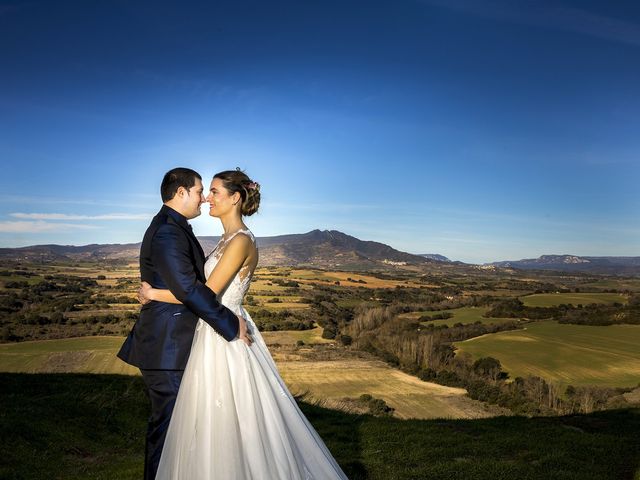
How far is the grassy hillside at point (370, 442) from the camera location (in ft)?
23.2

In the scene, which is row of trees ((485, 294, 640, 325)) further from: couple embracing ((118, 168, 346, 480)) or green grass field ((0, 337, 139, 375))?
couple embracing ((118, 168, 346, 480))

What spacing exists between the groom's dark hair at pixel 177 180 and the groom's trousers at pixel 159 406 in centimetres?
144

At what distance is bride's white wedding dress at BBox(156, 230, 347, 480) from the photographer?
386cm

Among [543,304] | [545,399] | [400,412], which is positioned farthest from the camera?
[543,304]

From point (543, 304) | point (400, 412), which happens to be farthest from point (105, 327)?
point (543, 304)

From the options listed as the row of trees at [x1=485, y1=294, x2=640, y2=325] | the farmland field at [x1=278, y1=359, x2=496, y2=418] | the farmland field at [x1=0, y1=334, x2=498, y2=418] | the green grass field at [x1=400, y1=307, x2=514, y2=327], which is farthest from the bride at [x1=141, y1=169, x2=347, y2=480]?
the row of trees at [x1=485, y1=294, x2=640, y2=325]

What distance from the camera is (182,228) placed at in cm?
397

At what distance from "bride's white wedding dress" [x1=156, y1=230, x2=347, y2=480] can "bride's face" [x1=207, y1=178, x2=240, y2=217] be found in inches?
12.2

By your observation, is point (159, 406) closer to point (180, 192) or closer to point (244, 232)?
point (244, 232)

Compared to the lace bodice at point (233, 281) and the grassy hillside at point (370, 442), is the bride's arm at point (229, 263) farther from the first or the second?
the grassy hillside at point (370, 442)

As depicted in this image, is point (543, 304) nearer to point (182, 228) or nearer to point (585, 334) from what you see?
point (585, 334)

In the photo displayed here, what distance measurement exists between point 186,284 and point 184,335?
1.83 feet

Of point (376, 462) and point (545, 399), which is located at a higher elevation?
point (376, 462)

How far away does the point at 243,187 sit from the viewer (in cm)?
454
